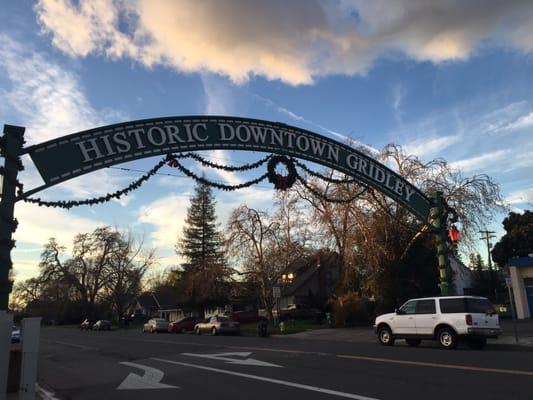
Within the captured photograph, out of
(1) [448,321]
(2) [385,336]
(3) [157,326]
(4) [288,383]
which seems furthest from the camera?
(3) [157,326]

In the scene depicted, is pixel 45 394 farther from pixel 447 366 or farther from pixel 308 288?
pixel 308 288

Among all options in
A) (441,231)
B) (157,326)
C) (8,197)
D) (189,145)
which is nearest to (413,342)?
(441,231)

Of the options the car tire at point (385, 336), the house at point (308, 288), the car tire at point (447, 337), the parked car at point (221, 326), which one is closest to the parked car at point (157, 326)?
the parked car at point (221, 326)

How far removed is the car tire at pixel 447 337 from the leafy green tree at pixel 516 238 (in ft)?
100

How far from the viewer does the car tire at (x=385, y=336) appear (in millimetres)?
19391

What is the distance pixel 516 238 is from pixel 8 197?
4360 centimetres

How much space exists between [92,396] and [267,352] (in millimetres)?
8144

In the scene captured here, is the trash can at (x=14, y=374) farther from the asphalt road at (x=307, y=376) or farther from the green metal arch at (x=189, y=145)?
the green metal arch at (x=189, y=145)

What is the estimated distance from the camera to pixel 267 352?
17750mm

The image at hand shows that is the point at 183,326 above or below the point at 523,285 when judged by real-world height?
below

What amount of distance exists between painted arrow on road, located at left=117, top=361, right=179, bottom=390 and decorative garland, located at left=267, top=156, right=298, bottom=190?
25.2ft

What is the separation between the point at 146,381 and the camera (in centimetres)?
1220

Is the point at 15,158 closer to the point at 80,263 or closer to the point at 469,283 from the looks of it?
the point at 469,283

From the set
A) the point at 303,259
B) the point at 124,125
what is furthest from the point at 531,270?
the point at 124,125
